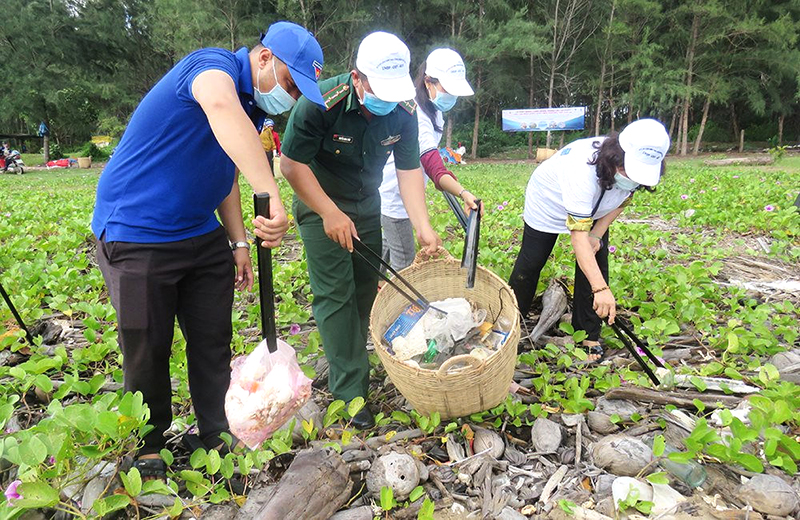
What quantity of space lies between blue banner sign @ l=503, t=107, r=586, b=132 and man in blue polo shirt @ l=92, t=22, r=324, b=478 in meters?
16.4

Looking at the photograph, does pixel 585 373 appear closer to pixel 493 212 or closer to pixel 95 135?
pixel 493 212

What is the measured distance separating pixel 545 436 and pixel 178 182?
164 centimetres

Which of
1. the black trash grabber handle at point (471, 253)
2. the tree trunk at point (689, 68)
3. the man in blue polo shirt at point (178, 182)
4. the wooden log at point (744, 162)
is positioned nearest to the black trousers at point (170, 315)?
the man in blue polo shirt at point (178, 182)

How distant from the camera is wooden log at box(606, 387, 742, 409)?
2.11 meters

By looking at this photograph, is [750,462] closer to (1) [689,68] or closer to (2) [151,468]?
(2) [151,468]

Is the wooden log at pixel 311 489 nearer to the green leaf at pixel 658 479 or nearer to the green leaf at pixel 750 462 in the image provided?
the green leaf at pixel 658 479

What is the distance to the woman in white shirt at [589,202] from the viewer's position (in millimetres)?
2264

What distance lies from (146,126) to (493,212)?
519cm

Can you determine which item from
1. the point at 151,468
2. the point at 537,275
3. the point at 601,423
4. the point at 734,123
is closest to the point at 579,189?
the point at 537,275

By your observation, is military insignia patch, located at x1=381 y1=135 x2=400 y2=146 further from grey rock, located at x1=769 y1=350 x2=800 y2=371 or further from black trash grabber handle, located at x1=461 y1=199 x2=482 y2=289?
grey rock, located at x1=769 y1=350 x2=800 y2=371

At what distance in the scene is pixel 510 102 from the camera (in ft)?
87.9

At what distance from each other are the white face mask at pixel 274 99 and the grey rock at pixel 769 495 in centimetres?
195

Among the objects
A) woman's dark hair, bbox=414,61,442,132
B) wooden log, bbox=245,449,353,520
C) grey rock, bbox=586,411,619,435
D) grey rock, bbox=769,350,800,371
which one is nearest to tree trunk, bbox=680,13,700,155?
woman's dark hair, bbox=414,61,442,132

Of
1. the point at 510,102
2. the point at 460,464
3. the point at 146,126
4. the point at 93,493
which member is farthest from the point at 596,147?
the point at 510,102
